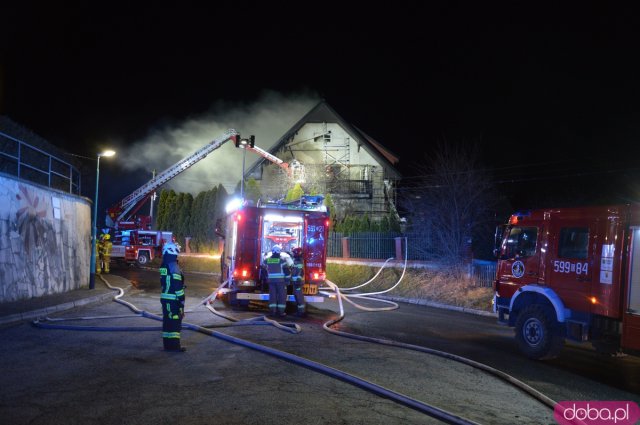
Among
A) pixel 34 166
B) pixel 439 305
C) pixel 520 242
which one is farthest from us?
pixel 34 166

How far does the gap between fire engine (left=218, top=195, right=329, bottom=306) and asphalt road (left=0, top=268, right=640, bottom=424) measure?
114 inches

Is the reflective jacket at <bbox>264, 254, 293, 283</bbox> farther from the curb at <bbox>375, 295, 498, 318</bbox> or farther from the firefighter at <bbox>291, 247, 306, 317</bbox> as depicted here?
the curb at <bbox>375, 295, 498, 318</bbox>

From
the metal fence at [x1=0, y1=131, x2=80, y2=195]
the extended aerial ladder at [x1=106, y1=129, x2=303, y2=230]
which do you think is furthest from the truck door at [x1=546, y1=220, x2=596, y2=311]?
the extended aerial ladder at [x1=106, y1=129, x2=303, y2=230]

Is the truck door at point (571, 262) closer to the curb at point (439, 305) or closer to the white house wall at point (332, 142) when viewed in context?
the curb at point (439, 305)

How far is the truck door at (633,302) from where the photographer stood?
708cm

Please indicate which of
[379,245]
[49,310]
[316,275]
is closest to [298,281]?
[316,275]

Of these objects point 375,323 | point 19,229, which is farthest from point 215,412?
point 19,229

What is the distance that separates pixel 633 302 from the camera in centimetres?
719

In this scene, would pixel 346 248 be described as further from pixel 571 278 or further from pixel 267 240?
pixel 571 278

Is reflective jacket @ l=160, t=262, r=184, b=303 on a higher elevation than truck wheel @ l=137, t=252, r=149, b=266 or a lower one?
higher

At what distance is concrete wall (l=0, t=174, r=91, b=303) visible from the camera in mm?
→ 12164

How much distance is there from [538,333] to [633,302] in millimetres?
1642

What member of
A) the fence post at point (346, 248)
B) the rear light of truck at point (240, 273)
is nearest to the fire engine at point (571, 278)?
the rear light of truck at point (240, 273)

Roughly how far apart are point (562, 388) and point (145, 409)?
5094 mm
